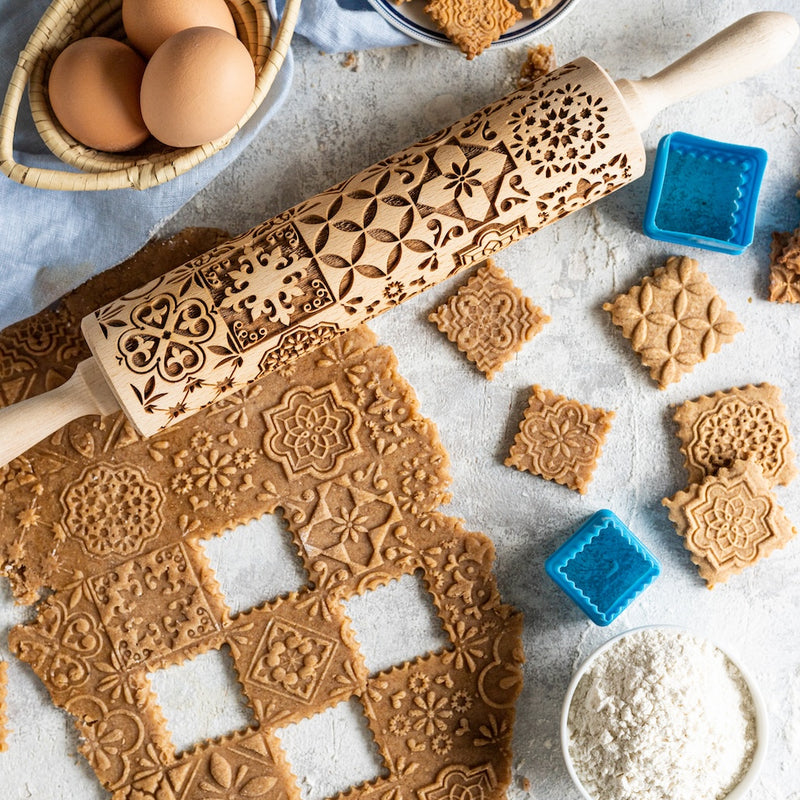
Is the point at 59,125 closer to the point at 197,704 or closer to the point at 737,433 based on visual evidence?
the point at 197,704

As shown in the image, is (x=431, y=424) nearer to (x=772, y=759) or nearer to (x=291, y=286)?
(x=291, y=286)

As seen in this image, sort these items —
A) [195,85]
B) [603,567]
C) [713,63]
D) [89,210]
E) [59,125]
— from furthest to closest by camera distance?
1. [603,567]
2. [89,210]
3. [713,63]
4. [59,125]
5. [195,85]

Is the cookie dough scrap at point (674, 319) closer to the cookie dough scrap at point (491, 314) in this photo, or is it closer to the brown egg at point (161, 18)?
the cookie dough scrap at point (491, 314)

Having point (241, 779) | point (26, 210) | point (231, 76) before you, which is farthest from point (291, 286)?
point (241, 779)

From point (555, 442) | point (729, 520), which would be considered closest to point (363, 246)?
point (555, 442)

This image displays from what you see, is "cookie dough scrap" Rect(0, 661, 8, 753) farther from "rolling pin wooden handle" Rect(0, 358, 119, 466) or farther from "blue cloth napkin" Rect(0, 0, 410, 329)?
"blue cloth napkin" Rect(0, 0, 410, 329)

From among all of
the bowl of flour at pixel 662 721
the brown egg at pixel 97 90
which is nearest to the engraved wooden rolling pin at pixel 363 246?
the brown egg at pixel 97 90
